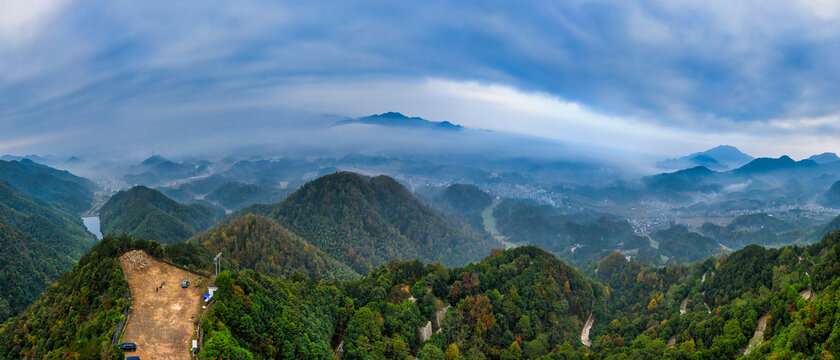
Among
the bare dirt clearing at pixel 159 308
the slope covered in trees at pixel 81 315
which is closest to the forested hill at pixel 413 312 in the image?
the bare dirt clearing at pixel 159 308

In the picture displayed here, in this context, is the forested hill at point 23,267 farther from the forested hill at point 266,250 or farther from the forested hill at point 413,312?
the forested hill at point 413,312

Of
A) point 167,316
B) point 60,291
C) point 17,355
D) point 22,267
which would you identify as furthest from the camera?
point 22,267

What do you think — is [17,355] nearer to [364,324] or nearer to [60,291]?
[60,291]

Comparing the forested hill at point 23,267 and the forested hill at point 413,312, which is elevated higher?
the forested hill at point 413,312

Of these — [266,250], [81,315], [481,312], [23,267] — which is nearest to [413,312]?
[481,312]

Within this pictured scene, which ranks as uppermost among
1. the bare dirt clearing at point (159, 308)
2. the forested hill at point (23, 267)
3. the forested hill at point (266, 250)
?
the bare dirt clearing at point (159, 308)

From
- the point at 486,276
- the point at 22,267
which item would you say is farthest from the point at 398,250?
the point at 22,267
